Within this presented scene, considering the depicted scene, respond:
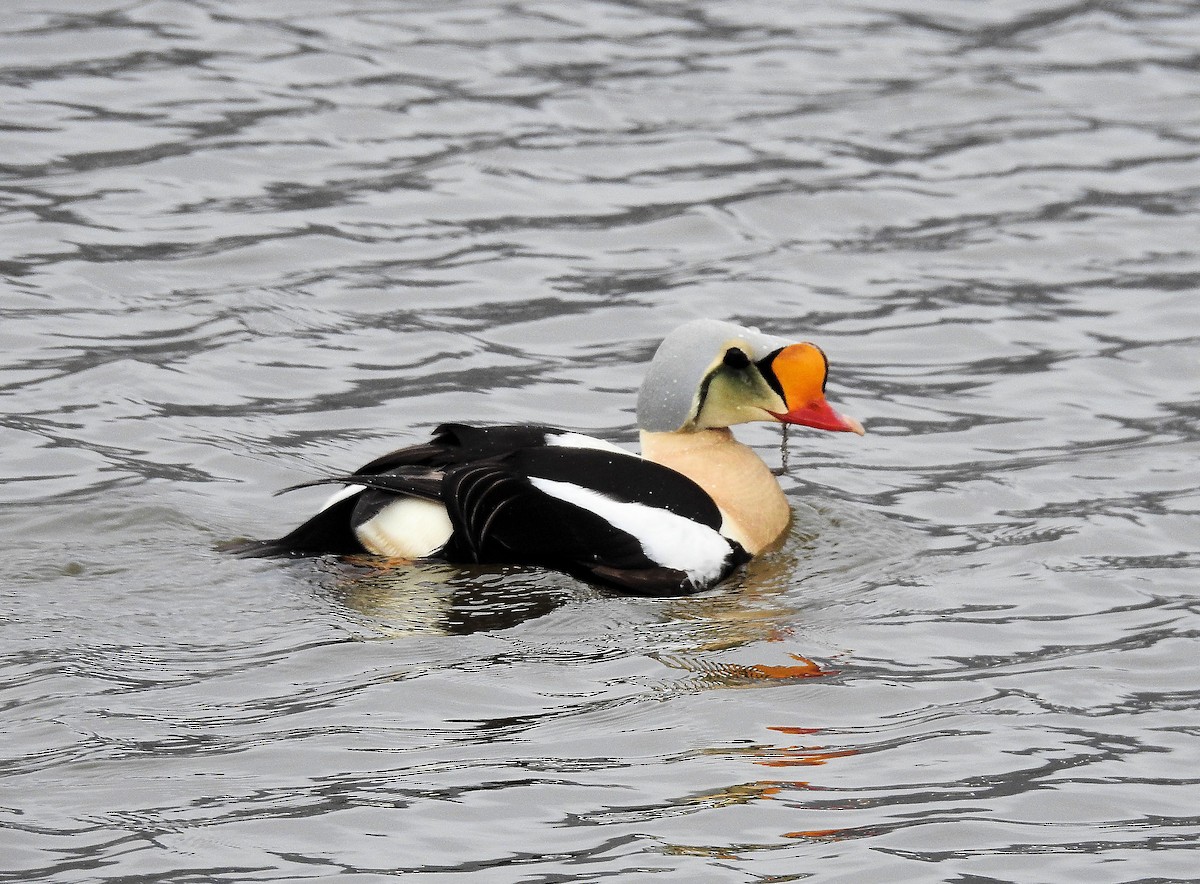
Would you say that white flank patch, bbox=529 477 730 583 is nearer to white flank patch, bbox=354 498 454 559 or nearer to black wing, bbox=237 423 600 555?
black wing, bbox=237 423 600 555

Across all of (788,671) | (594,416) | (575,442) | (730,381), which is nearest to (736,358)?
(730,381)

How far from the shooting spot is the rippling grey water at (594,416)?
18.0ft

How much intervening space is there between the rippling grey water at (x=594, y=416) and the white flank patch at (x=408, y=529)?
0.34 ft

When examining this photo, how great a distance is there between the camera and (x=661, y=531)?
7.12 meters

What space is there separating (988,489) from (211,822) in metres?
4.23

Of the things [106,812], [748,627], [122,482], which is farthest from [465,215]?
[106,812]

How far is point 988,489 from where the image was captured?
8477 mm

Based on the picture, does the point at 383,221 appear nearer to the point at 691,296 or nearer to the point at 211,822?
the point at 691,296

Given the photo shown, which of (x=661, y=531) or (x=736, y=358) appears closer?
(x=661, y=531)

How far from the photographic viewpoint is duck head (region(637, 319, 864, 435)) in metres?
7.54

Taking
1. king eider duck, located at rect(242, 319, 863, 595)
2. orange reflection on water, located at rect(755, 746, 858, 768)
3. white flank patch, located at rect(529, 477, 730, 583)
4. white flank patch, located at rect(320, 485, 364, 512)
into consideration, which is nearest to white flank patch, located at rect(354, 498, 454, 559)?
king eider duck, located at rect(242, 319, 863, 595)

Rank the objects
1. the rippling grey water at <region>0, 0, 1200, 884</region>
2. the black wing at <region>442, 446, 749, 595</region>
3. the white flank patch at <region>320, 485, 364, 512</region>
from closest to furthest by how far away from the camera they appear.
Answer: the rippling grey water at <region>0, 0, 1200, 884</region>, the black wing at <region>442, 446, 749, 595</region>, the white flank patch at <region>320, 485, 364, 512</region>

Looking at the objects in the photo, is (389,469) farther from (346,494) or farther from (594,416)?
(594,416)

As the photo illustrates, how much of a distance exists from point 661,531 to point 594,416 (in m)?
2.15
